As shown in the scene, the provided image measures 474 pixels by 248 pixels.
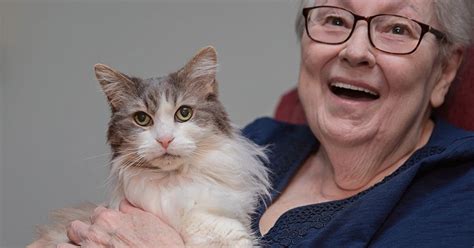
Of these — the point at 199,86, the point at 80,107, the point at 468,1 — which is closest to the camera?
the point at 199,86

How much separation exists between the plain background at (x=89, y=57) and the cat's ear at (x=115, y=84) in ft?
3.59

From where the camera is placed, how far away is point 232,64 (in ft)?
8.59

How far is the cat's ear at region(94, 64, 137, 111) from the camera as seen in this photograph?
4.83 ft

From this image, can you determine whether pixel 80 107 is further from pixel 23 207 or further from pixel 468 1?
pixel 468 1

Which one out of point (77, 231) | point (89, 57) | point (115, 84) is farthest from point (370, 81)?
point (89, 57)

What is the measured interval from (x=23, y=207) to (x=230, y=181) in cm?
153

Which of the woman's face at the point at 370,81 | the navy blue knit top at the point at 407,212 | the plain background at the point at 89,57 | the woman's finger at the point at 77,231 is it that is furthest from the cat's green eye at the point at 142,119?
the plain background at the point at 89,57

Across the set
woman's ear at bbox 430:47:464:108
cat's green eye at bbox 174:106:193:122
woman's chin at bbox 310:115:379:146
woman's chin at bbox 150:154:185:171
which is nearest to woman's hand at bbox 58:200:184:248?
woman's chin at bbox 150:154:185:171

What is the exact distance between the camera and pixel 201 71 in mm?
1493

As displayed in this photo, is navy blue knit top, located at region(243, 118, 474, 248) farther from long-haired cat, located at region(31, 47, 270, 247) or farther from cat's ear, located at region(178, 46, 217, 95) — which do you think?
cat's ear, located at region(178, 46, 217, 95)

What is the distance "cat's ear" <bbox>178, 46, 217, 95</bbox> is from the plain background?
1.10 meters

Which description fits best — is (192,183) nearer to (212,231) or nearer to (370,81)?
(212,231)

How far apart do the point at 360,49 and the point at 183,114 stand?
1.84 ft

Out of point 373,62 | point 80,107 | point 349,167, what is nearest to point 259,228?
point 349,167
